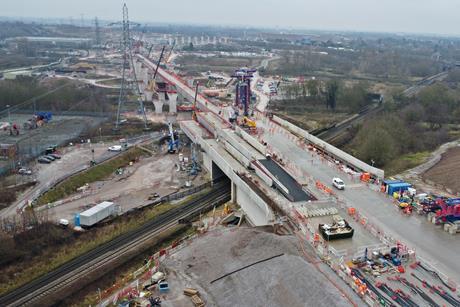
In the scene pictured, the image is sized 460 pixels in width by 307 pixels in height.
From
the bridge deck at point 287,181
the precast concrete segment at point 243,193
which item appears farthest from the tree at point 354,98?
the bridge deck at point 287,181

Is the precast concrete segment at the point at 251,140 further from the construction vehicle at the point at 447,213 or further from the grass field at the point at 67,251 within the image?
the construction vehicle at the point at 447,213

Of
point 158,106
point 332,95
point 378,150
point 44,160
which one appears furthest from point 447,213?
point 332,95

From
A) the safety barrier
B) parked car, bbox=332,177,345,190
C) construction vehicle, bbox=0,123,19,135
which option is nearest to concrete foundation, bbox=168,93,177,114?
construction vehicle, bbox=0,123,19,135

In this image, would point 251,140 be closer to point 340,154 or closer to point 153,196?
point 340,154

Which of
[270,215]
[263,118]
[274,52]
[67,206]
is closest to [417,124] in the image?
[263,118]

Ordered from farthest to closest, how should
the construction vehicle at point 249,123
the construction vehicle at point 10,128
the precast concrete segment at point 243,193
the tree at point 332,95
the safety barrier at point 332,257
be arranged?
the tree at point 332,95 < the construction vehicle at point 10,128 < the construction vehicle at point 249,123 < the precast concrete segment at point 243,193 < the safety barrier at point 332,257

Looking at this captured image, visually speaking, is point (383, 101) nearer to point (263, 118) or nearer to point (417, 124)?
point (417, 124)

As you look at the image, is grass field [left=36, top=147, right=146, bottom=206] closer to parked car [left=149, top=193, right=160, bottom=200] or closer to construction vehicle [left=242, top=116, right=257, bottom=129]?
parked car [left=149, top=193, right=160, bottom=200]
